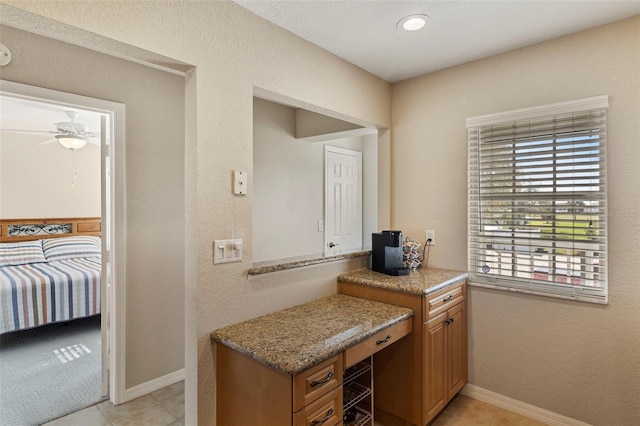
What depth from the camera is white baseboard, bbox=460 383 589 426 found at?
2.18 meters

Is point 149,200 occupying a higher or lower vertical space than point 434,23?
lower

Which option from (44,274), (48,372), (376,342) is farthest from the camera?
(44,274)

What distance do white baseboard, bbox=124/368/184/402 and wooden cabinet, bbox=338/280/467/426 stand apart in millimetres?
1627

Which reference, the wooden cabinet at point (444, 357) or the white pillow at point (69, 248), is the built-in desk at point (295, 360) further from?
the white pillow at point (69, 248)

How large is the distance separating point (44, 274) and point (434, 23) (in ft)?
14.9

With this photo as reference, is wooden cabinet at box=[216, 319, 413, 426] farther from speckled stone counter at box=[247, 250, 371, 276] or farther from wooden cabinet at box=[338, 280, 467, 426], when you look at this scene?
speckled stone counter at box=[247, 250, 371, 276]

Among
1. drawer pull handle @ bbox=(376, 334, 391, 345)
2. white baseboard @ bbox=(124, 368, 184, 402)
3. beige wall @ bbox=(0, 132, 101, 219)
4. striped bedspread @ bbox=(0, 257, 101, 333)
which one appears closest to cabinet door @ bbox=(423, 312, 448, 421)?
drawer pull handle @ bbox=(376, 334, 391, 345)

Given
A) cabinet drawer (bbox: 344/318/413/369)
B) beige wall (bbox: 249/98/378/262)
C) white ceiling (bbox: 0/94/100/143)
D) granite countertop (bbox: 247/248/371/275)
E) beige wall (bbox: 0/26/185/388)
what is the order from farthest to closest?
white ceiling (bbox: 0/94/100/143)
beige wall (bbox: 249/98/378/262)
beige wall (bbox: 0/26/185/388)
granite countertop (bbox: 247/248/371/275)
cabinet drawer (bbox: 344/318/413/369)

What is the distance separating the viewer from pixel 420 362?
6.74 feet

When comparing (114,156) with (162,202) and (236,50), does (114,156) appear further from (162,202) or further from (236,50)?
(236,50)

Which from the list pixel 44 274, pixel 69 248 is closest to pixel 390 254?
pixel 44 274

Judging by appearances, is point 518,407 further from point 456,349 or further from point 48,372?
point 48,372

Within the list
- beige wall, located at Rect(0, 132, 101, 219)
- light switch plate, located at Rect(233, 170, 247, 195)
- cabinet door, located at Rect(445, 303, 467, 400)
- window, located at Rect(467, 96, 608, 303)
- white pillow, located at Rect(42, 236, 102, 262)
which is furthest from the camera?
beige wall, located at Rect(0, 132, 101, 219)

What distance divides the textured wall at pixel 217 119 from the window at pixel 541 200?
1471 mm
